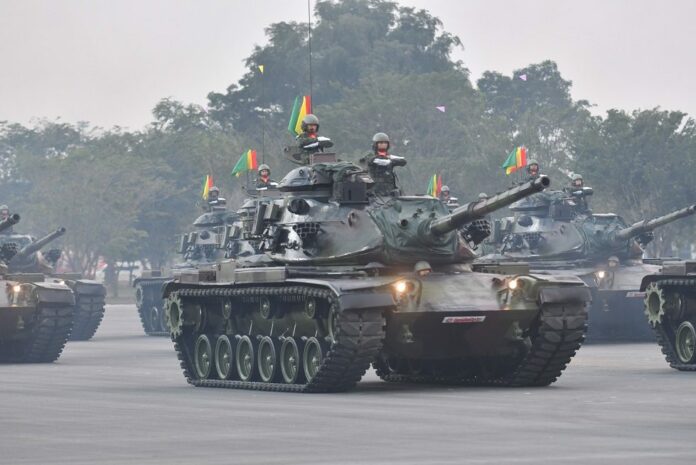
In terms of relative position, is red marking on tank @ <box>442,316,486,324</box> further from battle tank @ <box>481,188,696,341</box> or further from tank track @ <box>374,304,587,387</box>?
battle tank @ <box>481,188,696,341</box>

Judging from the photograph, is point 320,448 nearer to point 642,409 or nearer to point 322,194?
point 642,409

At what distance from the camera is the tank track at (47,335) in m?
38.5

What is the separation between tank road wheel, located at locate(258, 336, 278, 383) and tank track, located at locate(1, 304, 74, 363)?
997cm

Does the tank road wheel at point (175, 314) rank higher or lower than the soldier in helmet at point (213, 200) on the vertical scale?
lower

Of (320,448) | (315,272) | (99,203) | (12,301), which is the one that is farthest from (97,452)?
(99,203)

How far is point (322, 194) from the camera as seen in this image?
29797mm

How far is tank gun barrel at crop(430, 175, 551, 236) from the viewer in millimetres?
26406

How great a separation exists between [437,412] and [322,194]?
771 centimetres

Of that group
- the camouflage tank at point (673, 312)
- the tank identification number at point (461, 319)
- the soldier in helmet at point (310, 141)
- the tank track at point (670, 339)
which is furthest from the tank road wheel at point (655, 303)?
the tank identification number at point (461, 319)

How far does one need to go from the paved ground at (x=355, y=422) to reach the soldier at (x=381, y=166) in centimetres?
319

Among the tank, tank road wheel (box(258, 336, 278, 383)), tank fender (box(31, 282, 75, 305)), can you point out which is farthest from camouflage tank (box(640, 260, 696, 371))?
tank fender (box(31, 282, 75, 305))

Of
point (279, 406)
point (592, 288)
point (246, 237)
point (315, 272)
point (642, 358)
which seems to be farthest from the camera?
point (592, 288)

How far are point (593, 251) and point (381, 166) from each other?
1718 centimetres

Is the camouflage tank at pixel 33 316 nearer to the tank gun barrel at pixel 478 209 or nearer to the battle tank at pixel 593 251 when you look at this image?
the battle tank at pixel 593 251
